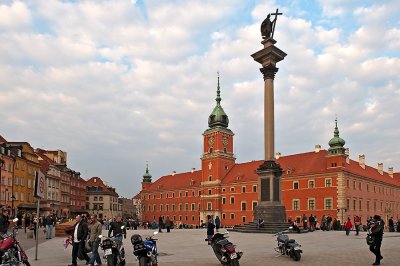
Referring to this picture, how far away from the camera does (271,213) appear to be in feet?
99.8

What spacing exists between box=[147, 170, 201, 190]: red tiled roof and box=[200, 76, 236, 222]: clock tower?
636cm

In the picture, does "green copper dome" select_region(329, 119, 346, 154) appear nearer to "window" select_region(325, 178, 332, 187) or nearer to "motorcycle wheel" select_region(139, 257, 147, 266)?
"window" select_region(325, 178, 332, 187)

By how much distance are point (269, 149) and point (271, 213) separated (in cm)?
499

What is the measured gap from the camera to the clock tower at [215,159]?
88812mm

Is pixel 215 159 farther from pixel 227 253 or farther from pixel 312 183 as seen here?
pixel 227 253

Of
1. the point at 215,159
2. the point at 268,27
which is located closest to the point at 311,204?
the point at 215,159

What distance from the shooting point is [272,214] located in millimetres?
30375

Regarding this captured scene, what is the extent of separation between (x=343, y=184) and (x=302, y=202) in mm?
8449

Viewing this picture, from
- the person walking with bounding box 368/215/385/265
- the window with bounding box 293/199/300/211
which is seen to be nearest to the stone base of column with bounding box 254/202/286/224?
the person walking with bounding box 368/215/385/265

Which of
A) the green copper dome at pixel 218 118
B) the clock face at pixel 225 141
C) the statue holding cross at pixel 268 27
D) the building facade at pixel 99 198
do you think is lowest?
the building facade at pixel 99 198

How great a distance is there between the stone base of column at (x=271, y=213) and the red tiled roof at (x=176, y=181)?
66062 mm

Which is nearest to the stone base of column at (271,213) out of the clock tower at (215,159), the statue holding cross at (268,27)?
the statue holding cross at (268,27)

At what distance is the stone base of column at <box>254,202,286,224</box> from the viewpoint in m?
30.3

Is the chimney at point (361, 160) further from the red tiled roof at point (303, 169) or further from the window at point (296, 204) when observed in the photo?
the window at point (296, 204)
